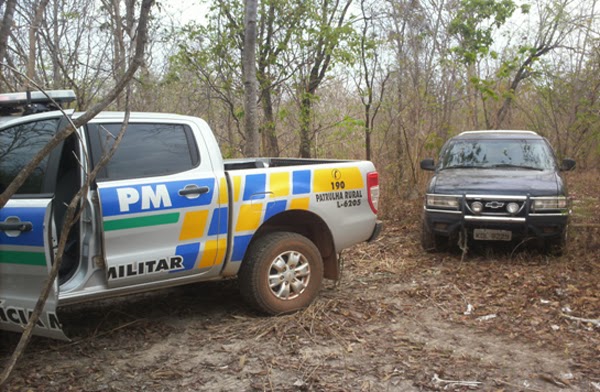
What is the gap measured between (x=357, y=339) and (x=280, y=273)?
889mm

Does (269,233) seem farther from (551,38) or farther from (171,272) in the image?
(551,38)

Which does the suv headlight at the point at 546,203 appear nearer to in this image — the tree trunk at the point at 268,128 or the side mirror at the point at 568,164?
the side mirror at the point at 568,164

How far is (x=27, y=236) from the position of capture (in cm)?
340

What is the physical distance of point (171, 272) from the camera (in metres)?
4.11

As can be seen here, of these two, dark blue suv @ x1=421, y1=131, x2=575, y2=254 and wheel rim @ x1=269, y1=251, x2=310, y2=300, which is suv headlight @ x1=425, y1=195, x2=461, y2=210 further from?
wheel rim @ x1=269, y1=251, x2=310, y2=300

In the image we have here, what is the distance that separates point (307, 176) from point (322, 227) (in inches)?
21.2

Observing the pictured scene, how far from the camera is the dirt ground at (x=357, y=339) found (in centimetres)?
355

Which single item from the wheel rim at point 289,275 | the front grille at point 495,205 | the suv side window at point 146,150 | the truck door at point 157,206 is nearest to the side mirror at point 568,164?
the front grille at point 495,205

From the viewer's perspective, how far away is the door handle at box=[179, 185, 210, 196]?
4109mm

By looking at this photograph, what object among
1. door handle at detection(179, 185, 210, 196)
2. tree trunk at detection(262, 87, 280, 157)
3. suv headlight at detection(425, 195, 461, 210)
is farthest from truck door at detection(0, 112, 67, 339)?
tree trunk at detection(262, 87, 280, 157)

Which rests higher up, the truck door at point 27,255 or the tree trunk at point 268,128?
the tree trunk at point 268,128

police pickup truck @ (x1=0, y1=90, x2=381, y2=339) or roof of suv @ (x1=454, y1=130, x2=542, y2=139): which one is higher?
roof of suv @ (x1=454, y1=130, x2=542, y2=139)

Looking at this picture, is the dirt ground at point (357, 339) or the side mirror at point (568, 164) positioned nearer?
the dirt ground at point (357, 339)

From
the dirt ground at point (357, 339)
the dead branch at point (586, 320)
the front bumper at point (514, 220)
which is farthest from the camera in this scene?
the front bumper at point (514, 220)
